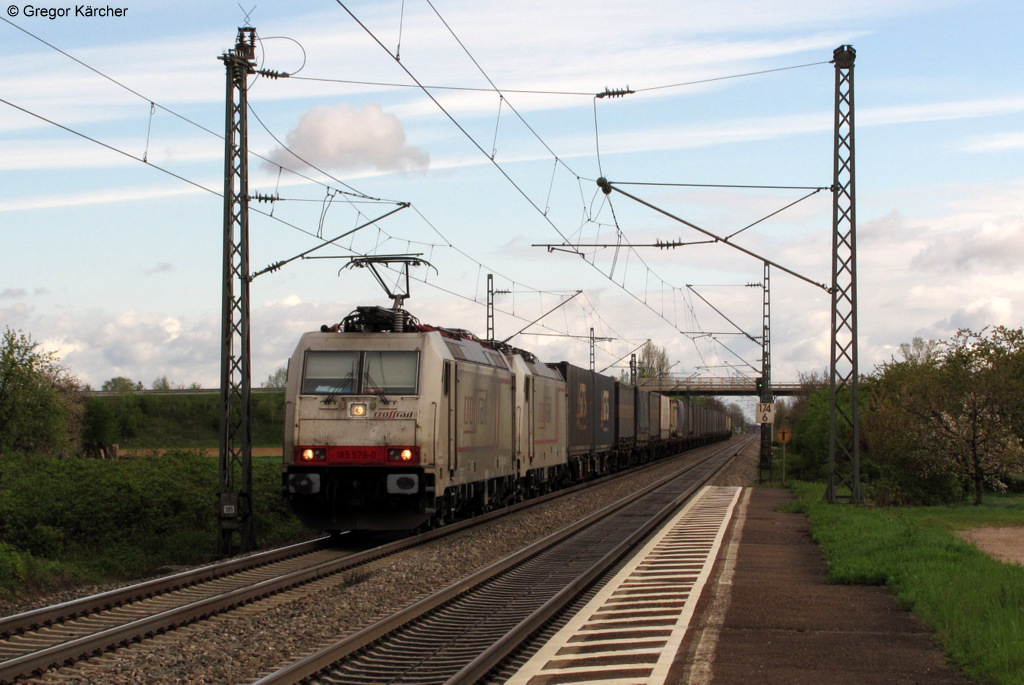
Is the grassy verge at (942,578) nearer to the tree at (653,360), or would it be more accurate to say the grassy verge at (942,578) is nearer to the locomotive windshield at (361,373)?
the locomotive windshield at (361,373)

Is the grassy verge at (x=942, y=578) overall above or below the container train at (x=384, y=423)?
below

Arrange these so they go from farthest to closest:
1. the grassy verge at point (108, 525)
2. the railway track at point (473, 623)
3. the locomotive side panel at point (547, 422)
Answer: the locomotive side panel at point (547, 422), the grassy verge at point (108, 525), the railway track at point (473, 623)

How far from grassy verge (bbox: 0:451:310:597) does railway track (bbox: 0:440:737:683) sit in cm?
317

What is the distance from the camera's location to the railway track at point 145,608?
27.8 feet

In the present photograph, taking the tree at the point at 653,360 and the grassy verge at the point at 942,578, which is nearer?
the grassy verge at the point at 942,578

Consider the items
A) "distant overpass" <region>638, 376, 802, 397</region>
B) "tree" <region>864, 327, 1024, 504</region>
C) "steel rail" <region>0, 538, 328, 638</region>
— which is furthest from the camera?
"distant overpass" <region>638, 376, 802, 397</region>

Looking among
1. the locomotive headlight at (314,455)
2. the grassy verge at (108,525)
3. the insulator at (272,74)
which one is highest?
the insulator at (272,74)

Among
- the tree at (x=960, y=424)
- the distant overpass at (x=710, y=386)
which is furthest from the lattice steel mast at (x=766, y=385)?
the distant overpass at (x=710, y=386)

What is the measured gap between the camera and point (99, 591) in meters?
12.0

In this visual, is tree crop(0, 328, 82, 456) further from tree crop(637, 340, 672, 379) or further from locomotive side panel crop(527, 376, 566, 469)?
tree crop(637, 340, 672, 379)

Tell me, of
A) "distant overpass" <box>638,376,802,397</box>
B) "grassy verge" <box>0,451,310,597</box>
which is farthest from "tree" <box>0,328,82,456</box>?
"distant overpass" <box>638,376,802,397</box>

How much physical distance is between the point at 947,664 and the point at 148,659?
6205mm

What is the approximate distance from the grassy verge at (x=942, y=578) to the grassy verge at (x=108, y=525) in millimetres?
9632

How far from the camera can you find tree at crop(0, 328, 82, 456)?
40.5 m
